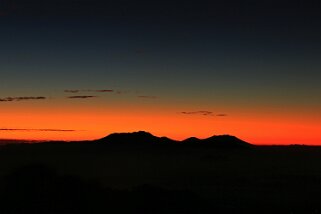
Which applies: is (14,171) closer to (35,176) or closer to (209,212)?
(35,176)

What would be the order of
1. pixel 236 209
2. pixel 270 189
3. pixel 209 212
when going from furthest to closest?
pixel 270 189, pixel 236 209, pixel 209 212

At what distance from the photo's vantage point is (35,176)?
151 feet

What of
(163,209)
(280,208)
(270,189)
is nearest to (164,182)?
(270,189)

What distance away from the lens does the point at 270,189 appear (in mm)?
69625

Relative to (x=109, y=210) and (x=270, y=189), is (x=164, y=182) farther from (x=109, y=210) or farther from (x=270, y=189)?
(x=109, y=210)

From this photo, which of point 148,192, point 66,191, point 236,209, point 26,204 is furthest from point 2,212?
point 236,209

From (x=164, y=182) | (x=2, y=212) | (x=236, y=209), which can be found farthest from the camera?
(x=164, y=182)

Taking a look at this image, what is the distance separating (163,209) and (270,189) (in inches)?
1172

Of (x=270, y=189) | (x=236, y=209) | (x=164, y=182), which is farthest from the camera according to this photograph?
(x=164, y=182)

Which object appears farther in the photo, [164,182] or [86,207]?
[164,182]

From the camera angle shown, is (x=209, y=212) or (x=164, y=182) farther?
(x=164, y=182)

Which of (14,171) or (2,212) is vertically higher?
(14,171)

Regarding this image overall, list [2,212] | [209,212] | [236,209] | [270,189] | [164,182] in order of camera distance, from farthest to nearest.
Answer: [164,182], [270,189], [236,209], [209,212], [2,212]

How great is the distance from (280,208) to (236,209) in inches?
173
